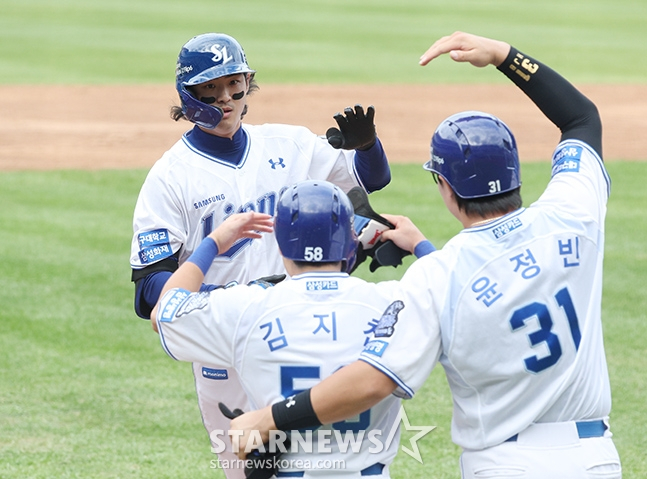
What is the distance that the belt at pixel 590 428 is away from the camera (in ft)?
10.8

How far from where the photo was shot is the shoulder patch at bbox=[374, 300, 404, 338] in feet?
10.3

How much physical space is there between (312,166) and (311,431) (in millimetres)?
1666

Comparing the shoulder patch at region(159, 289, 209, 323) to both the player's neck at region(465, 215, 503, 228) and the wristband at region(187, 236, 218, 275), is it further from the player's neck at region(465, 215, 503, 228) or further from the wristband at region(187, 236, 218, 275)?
the player's neck at region(465, 215, 503, 228)

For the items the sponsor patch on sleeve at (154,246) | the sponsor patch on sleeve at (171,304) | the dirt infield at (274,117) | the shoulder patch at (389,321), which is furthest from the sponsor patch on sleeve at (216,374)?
the dirt infield at (274,117)

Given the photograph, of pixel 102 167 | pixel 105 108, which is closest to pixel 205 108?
pixel 102 167

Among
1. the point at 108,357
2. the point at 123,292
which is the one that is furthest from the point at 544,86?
the point at 123,292

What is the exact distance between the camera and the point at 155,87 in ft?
70.1

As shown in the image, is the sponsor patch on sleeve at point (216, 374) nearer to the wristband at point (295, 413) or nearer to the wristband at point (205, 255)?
the wristband at point (205, 255)

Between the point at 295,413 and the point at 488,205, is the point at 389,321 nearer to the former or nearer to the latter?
the point at 295,413

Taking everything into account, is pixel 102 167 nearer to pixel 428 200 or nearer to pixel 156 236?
pixel 428 200

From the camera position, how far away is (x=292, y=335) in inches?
129

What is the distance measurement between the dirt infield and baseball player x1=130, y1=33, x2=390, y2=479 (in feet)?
34.9

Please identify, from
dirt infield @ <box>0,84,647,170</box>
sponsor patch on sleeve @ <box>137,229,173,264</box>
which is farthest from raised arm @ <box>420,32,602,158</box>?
dirt infield @ <box>0,84,647,170</box>

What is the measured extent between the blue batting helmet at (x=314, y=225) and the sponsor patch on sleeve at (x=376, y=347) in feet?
1.25
